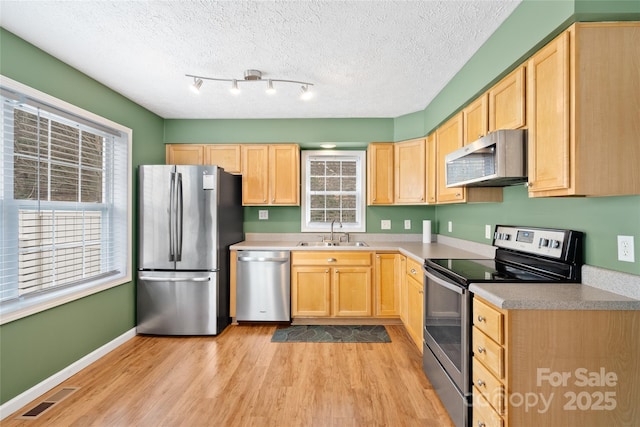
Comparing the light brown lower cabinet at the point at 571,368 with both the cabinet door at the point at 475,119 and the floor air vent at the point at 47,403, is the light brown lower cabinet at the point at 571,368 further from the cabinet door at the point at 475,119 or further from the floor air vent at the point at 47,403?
the floor air vent at the point at 47,403

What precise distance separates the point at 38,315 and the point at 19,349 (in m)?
0.23

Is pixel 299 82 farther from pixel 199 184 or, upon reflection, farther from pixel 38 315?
pixel 38 315

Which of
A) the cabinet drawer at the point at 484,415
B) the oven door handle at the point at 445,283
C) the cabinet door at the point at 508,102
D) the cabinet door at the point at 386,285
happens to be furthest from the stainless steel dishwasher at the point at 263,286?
the cabinet door at the point at 508,102

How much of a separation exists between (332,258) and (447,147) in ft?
5.47

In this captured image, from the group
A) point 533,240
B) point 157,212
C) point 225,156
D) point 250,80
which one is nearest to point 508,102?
point 533,240

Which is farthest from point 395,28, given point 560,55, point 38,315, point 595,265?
point 38,315

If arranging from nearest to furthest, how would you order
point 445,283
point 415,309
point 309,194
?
point 445,283, point 415,309, point 309,194

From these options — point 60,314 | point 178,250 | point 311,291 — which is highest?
point 178,250

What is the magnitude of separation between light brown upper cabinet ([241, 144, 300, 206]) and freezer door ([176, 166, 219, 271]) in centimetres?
66

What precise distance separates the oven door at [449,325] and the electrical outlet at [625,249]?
2.30 feet

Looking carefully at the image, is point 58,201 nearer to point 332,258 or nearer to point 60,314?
point 60,314

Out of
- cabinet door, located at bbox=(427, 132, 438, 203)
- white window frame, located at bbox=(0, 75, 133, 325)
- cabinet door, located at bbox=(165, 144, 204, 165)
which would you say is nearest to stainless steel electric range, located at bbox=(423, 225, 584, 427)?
cabinet door, located at bbox=(427, 132, 438, 203)

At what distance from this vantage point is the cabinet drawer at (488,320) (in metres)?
1.45

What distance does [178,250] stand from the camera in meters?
3.31
